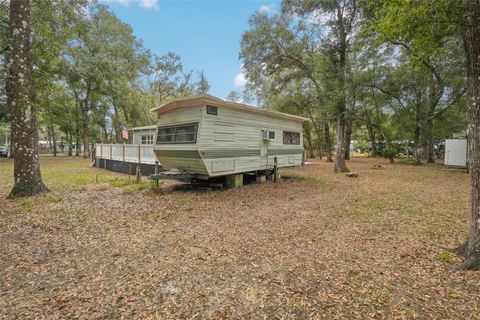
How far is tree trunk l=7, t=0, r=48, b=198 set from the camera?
620 centimetres

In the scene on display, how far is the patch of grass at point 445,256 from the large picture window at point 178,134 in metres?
6.21

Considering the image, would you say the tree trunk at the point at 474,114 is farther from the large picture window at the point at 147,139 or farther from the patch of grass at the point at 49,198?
the large picture window at the point at 147,139

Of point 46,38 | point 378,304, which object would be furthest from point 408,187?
point 46,38

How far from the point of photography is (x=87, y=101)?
25.6 metres

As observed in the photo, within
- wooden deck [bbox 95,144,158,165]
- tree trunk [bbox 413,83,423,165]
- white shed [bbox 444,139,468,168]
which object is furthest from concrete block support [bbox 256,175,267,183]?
tree trunk [bbox 413,83,423,165]

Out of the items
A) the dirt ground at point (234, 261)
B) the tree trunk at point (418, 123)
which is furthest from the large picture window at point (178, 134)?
the tree trunk at point (418, 123)

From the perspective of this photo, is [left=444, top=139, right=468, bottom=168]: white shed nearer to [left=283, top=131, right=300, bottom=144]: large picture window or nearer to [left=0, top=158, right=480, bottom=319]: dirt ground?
[left=283, top=131, right=300, bottom=144]: large picture window

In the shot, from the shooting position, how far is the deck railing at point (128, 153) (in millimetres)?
12181

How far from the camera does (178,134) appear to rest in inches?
324

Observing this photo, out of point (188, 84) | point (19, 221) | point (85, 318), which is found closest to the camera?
point (85, 318)

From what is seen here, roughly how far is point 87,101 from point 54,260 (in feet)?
89.1

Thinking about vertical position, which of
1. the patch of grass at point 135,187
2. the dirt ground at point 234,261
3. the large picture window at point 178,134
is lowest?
the dirt ground at point 234,261

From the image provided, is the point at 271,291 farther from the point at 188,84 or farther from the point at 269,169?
the point at 188,84

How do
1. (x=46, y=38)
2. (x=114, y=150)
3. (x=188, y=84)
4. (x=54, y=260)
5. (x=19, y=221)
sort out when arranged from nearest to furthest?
(x=54, y=260), (x=19, y=221), (x=46, y=38), (x=114, y=150), (x=188, y=84)
